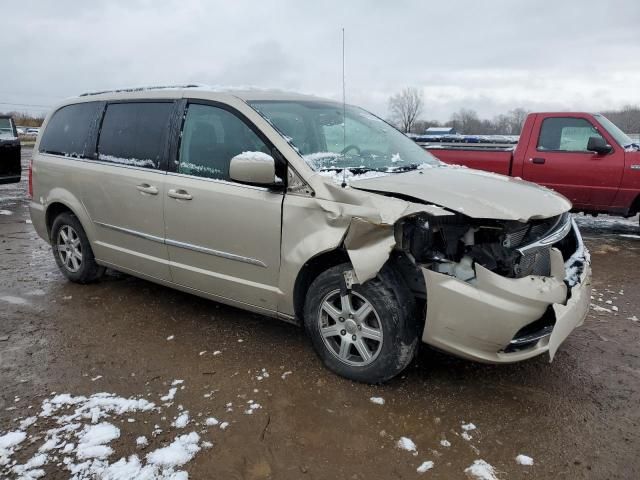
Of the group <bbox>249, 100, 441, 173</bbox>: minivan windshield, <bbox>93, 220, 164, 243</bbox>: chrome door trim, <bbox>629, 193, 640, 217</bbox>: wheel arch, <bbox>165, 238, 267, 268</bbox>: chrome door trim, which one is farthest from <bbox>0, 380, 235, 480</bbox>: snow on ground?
<bbox>629, 193, 640, 217</bbox>: wheel arch

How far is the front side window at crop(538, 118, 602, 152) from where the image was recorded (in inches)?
283

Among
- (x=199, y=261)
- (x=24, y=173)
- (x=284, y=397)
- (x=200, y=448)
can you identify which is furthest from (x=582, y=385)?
(x=24, y=173)

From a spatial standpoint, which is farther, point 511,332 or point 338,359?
point 338,359

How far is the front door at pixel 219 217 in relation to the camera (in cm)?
336

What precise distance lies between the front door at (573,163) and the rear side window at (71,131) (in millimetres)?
5704

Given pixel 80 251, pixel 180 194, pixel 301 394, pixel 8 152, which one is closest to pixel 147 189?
pixel 180 194

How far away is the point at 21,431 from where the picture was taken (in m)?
2.73

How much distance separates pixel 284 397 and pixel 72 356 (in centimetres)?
160

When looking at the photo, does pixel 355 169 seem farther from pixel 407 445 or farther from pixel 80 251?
pixel 80 251

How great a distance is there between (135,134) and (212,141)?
2.92ft

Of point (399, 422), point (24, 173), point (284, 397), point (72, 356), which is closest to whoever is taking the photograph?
point (399, 422)

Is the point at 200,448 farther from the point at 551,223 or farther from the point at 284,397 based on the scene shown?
the point at 551,223

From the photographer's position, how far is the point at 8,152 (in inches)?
386

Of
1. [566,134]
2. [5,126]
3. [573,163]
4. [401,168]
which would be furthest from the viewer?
[5,126]
